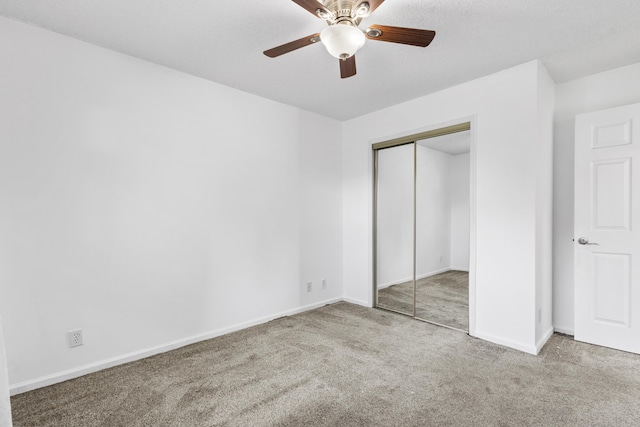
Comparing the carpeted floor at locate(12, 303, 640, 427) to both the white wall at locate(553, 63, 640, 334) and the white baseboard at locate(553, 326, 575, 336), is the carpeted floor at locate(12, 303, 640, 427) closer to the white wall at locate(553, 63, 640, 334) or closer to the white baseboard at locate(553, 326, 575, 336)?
the white baseboard at locate(553, 326, 575, 336)

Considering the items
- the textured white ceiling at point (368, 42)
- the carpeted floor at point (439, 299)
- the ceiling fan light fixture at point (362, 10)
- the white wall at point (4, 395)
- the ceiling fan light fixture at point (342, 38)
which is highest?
the textured white ceiling at point (368, 42)

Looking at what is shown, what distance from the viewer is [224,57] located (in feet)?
8.48

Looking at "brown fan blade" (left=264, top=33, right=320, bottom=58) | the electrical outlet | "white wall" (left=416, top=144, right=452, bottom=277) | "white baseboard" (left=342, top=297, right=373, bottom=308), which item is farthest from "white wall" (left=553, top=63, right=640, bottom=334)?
the electrical outlet

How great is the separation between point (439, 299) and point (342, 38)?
296 cm

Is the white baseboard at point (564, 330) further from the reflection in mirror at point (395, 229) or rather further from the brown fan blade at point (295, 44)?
the brown fan blade at point (295, 44)

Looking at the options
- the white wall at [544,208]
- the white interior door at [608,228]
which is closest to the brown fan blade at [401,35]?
the white wall at [544,208]

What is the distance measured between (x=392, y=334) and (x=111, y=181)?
282cm

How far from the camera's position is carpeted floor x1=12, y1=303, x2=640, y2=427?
1855mm

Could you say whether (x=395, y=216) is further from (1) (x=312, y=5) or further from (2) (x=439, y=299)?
(1) (x=312, y=5)

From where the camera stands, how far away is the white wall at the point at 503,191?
2666 millimetres

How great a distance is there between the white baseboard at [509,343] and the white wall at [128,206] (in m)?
1.98

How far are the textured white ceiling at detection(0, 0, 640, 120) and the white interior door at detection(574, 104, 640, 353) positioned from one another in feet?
1.92

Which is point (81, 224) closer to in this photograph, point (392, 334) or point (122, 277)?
point (122, 277)

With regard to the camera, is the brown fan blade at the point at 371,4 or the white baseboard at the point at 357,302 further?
the white baseboard at the point at 357,302
